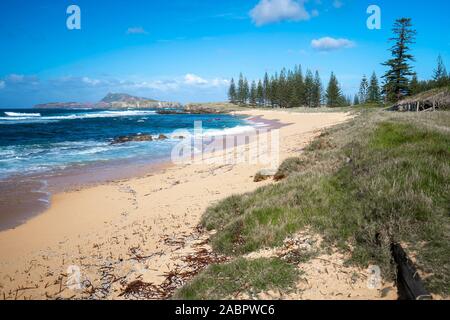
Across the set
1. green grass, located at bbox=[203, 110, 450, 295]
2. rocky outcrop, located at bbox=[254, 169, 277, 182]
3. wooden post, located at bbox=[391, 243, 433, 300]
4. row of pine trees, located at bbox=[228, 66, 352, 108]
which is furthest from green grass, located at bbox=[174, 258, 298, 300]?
row of pine trees, located at bbox=[228, 66, 352, 108]

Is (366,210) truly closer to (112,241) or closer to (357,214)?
(357,214)

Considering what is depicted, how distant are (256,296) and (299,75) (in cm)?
10351

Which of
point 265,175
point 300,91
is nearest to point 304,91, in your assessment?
point 300,91

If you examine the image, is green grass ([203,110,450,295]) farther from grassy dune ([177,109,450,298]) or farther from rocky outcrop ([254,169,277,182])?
rocky outcrop ([254,169,277,182])

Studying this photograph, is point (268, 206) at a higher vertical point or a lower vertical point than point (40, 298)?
higher

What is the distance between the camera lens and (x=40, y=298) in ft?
15.1

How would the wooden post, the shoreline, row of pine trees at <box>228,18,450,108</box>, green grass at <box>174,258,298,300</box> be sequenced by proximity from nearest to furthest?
the wooden post, green grass at <box>174,258,298,300</box>, the shoreline, row of pine trees at <box>228,18,450,108</box>

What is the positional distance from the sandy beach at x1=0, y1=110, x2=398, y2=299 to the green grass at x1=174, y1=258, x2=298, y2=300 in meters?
0.37

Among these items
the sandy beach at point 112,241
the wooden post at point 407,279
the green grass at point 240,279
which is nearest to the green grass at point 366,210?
the wooden post at point 407,279

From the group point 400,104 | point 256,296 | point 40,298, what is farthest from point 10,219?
point 400,104

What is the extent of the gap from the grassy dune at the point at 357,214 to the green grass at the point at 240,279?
15 mm

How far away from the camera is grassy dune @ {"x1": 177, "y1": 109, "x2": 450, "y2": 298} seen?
13.6 ft

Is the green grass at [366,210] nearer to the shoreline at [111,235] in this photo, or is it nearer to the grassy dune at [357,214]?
the grassy dune at [357,214]

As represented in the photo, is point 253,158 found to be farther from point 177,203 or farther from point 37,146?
point 37,146
